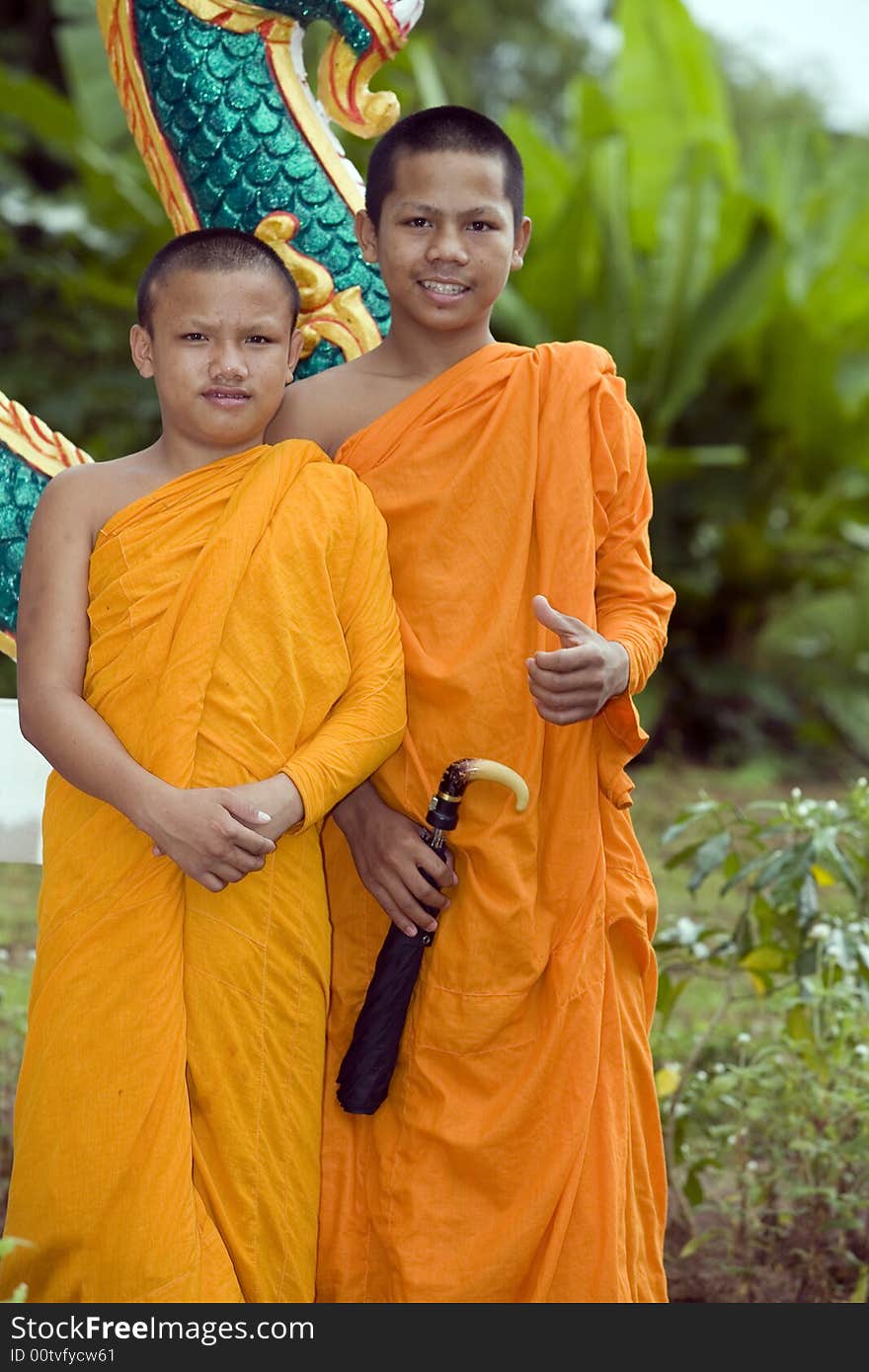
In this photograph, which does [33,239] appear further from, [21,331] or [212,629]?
[212,629]

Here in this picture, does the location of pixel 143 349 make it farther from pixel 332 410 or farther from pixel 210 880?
pixel 210 880

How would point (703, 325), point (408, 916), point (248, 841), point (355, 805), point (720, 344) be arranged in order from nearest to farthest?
point (248, 841) < point (408, 916) < point (355, 805) < point (703, 325) < point (720, 344)

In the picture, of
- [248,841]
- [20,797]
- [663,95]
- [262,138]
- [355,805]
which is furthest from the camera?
[663,95]

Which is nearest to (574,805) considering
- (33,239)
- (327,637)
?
(327,637)

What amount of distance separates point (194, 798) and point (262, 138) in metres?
1.26

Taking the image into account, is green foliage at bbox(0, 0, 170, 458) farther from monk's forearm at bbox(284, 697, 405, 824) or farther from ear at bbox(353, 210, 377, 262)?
monk's forearm at bbox(284, 697, 405, 824)

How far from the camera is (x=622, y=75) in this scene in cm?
768

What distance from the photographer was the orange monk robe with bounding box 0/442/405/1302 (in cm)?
208

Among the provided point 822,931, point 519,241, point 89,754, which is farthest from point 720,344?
point 89,754

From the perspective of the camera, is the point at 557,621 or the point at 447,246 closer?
the point at 557,621

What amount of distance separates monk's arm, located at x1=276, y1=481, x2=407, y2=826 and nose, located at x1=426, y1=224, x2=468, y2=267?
35 centimetres

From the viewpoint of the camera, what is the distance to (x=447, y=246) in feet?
7.36

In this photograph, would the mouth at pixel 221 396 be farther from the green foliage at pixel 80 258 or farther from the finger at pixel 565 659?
the green foliage at pixel 80 258

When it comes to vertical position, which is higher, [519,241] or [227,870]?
[519,241]
